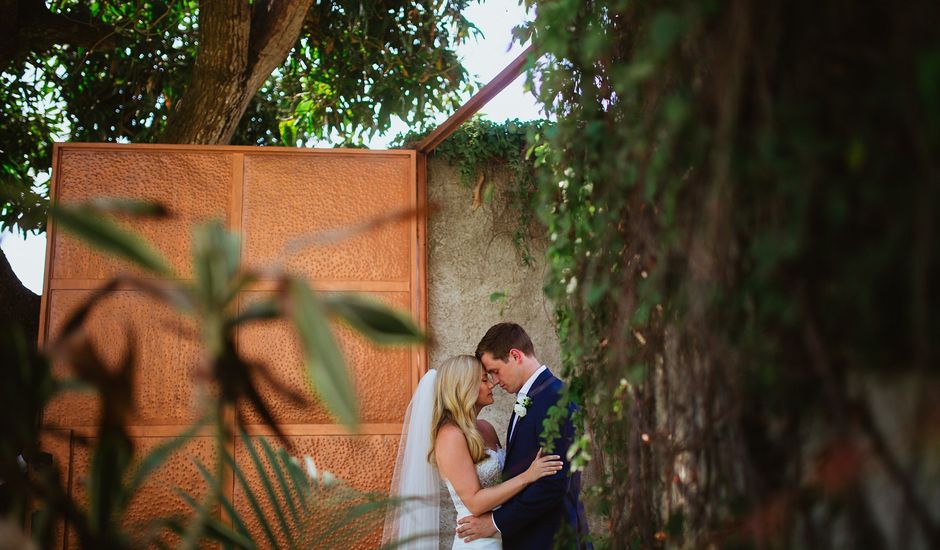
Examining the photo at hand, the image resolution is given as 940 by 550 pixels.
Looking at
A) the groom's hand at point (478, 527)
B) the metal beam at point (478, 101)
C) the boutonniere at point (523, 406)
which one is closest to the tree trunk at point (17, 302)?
the metal beam at point (478, 101)

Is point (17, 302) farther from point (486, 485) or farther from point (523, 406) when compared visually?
point (523, 406)

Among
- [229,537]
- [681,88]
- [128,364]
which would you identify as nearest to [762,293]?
[681,88]

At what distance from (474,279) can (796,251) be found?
393 cm

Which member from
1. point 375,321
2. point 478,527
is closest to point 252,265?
point 478,527

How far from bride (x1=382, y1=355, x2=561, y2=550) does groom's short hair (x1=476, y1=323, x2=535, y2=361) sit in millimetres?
88

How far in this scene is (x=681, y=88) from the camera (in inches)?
47.9

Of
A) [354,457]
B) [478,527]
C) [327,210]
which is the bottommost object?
[478,527]

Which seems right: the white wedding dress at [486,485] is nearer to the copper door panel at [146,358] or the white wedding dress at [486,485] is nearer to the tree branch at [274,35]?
the copper door panel at [146,358]

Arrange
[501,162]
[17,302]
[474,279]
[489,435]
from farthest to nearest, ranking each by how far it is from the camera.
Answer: [501,162] < [474,279] < [17,302] < [489,435]

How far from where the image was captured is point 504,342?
403cm

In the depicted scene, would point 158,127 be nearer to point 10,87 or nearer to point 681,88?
point 10,87

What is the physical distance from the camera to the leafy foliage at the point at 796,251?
88cm

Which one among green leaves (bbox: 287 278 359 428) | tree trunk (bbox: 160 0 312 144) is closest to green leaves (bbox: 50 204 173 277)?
green leaves (bbox: 287 278 359 428)

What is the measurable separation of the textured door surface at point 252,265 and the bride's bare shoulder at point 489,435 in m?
0.41
